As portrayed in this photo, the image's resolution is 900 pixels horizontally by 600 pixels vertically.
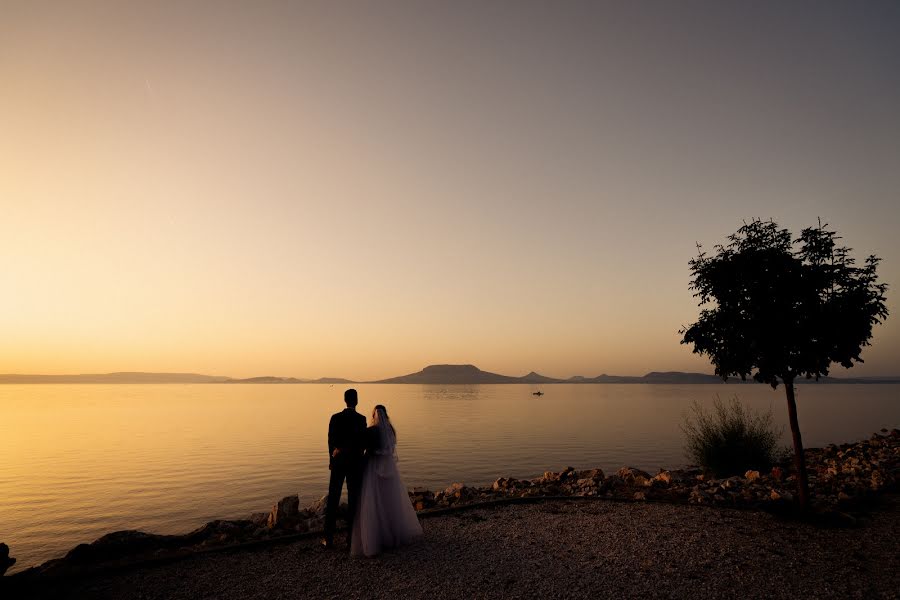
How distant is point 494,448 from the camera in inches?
1414

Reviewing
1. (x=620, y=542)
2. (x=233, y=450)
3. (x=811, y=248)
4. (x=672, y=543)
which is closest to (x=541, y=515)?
(x=620, y=542)

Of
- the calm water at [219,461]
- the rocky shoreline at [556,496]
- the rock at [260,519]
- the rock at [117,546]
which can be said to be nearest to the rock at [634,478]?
the rocky shoreline at [556,496]

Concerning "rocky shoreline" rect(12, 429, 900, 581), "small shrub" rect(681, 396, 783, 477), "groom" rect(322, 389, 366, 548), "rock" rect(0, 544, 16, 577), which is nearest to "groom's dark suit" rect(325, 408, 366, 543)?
"groom" rect(322, 389, 366, 548)

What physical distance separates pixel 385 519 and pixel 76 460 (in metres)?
35.9

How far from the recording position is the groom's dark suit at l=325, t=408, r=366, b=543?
32.3ft

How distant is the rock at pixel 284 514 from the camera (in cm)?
1340

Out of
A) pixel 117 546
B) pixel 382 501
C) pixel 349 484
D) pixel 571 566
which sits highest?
pixel 349 484

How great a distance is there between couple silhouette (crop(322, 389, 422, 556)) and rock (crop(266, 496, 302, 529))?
400cm

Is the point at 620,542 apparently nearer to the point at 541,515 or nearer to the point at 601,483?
the point at 541,515

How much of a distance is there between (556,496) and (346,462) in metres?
7.51

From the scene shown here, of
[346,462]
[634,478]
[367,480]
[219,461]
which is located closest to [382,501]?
[367,480]

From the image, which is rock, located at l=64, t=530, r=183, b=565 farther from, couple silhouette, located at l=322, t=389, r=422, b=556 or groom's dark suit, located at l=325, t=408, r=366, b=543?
groom's dark suit, located at l=325, t=408, r=366, b=543

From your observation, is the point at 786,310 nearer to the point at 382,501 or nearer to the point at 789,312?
the point at 789,312

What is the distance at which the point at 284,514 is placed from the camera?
13859mm
